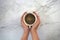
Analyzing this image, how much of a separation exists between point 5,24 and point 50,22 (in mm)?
393

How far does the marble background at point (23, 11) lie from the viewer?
1.29 meters

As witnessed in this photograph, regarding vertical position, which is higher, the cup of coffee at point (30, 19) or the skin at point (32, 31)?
the cup of coffee at point (30, 19)

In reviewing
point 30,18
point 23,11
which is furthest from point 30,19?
point 23,11

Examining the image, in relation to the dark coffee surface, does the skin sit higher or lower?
lower

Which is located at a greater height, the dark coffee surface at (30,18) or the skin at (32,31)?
the dark coffee surface at (30,18)

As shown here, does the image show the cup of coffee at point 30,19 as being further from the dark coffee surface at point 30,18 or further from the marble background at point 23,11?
the marble background at point 23,11

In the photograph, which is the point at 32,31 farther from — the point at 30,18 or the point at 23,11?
the point at 23,11

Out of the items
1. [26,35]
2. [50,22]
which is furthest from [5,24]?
[50,22]

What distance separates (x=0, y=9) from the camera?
54.2 inches

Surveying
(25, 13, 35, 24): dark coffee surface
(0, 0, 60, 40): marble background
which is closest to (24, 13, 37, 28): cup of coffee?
(25, 13, 35, 24): dark coffee surface

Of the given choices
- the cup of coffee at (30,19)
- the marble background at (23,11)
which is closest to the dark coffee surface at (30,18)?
the cup of coffee at (30,19)

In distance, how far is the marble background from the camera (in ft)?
4.25

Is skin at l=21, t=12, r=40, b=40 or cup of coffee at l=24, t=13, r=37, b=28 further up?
cup of coffee at l=24, t=13, r=37, b=28

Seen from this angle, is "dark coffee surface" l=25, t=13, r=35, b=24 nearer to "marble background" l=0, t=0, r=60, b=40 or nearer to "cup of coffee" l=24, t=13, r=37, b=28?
"cup of coffee" l=24, t=13, r=37, b=28
